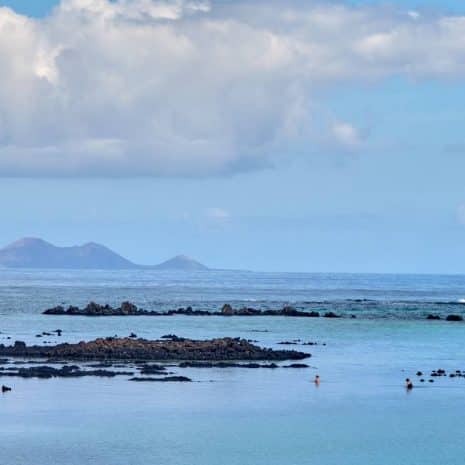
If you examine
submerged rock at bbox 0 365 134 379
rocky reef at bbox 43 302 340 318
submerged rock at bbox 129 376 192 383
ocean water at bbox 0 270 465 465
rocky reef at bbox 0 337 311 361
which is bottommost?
ocean water at bbox 0 270 465 465

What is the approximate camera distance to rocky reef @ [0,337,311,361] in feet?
242

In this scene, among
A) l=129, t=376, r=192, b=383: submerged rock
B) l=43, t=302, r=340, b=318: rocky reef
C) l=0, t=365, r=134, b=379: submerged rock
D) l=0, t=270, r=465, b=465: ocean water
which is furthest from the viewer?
l=43, t=302, r=340, b=318: rocky reef

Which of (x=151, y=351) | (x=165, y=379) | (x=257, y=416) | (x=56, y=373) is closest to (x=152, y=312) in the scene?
(x=151, y=351)

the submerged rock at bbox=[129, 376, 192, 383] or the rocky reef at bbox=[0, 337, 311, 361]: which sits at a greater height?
the rocky reef at bbox=[0, 337, 311, 361]

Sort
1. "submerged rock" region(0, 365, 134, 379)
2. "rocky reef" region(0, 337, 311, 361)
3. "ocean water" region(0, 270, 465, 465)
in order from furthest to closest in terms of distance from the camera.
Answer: "rocky reef" region(0, 337, 311, 361)
"submerged rock" region(0, 365, 134, 379)
"ocean water" region(0, 270, 465, 465)

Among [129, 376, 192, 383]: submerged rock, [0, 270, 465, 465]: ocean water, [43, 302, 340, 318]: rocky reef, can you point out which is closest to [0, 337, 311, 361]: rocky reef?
[0, 270, 465, 465]: ocean water

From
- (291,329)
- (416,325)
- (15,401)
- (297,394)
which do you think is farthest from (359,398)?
(416,325)

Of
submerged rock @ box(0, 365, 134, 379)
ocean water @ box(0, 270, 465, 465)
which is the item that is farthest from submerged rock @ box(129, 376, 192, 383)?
submerged rock @ box(0, 365, 134, 379)

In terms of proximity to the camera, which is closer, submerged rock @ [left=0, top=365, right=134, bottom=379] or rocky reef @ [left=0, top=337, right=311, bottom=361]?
submerged rock @ [left=0, top=365, right=134, bottom=379]

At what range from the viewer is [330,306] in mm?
145875

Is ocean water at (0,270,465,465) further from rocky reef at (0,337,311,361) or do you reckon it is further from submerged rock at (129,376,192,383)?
rocky reef at (0,337,311,361)

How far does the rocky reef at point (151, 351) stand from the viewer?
73.9m

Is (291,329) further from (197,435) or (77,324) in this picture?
(197,435)

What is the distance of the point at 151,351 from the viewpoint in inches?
2963
